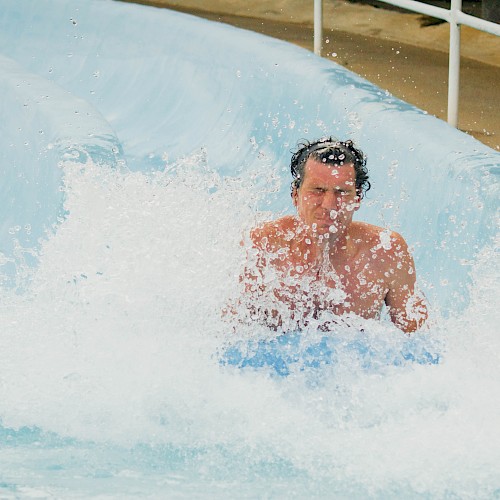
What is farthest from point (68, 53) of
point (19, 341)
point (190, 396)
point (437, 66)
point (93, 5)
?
point (190, 396)

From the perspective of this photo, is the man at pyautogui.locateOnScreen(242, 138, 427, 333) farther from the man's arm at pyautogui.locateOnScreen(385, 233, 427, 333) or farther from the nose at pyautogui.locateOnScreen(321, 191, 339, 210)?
the nose at pyautogui.locateOnScreen(321, 191, 339, 210)

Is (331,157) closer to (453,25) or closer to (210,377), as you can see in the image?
(210,377)

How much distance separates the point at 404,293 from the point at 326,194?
1.26 ft

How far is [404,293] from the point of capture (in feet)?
10.2

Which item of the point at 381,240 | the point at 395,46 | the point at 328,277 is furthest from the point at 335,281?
the point at 395,46

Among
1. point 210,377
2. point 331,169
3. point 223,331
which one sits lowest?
point 210,377

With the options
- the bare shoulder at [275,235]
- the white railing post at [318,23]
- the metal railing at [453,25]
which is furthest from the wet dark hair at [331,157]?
the white railing post at [318,23]

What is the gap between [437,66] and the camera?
21.0 feet

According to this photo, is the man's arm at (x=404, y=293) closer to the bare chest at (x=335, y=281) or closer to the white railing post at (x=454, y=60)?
the bare chest at (x=335, y=281)

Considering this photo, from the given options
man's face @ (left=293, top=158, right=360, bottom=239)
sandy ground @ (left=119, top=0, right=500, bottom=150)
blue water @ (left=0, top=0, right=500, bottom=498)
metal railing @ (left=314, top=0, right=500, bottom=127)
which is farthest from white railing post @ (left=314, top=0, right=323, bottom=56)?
man's face @ (left=293, top=158, right=360, bottom=239)

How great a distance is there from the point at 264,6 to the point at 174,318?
5843 mm

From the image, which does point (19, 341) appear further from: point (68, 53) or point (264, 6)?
point (264, 6)

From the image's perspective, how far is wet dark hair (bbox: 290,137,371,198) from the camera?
2934mm

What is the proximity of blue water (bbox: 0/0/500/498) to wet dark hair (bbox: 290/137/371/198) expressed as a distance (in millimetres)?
322
